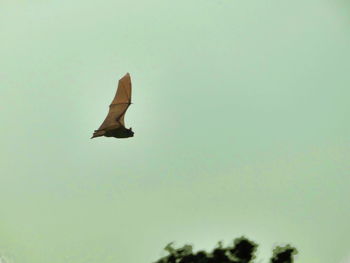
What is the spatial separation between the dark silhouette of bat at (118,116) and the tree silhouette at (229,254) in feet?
2.83

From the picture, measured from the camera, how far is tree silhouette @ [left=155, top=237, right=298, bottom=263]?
2812 millimetres

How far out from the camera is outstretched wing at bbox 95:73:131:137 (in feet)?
9.41

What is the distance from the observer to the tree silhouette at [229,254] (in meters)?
2.81

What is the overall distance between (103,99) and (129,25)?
621mm

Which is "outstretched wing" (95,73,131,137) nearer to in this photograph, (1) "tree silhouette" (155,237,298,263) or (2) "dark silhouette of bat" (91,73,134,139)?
(2) "dark silhouette of bat" (91,73,134,139)

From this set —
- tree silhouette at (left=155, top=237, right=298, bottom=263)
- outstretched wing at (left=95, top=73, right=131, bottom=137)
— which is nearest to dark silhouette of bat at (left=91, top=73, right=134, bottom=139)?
outstretched wing at (left=95, top=73, right=131, bottom=137)

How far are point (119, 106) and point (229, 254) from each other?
1.29 meters

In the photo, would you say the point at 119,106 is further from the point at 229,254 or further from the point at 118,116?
the point at 229,254

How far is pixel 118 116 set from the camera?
2857 millimetres

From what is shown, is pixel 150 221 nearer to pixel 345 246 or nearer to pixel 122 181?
pixel 122 181

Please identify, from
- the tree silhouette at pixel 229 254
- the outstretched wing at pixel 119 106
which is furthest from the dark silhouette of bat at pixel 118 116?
the tree silhouette at pixel 229 254

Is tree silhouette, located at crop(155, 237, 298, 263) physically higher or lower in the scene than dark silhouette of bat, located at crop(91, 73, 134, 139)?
lower

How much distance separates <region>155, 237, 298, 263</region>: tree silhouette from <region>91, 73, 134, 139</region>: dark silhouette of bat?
0.86m

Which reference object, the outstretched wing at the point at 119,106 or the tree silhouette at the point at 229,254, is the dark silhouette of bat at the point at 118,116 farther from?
the tree silhouette at the point at 229,254
